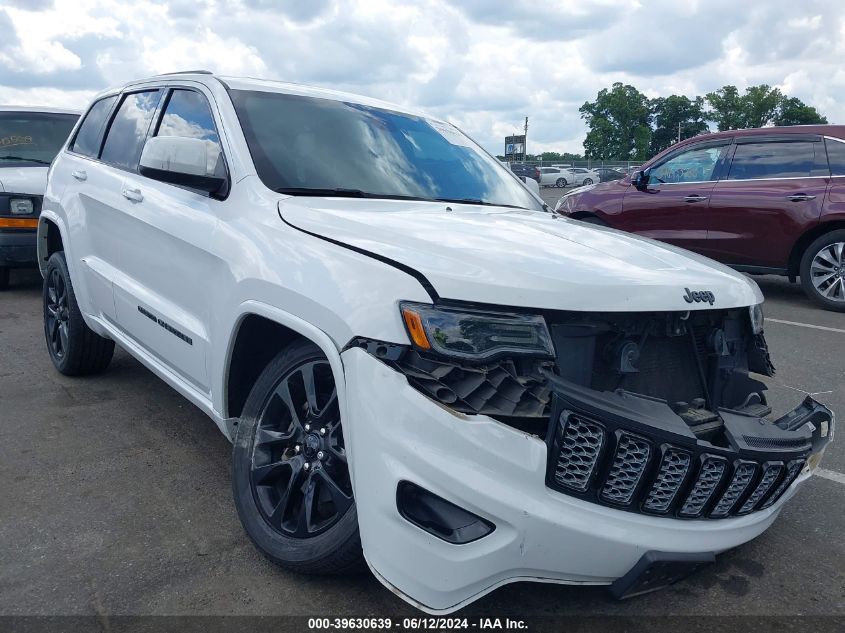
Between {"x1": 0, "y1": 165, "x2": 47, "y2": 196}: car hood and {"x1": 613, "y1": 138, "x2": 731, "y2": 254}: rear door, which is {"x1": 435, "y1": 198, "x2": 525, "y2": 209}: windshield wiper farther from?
{"x1": 0, "y1": 165, "x2": 47, "y2": 196}: car hood

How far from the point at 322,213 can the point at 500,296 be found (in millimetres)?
817

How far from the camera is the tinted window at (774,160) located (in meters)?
7.74

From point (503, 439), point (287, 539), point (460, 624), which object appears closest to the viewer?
point (503, 439)

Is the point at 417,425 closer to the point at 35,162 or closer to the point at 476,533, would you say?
the point at 476,533

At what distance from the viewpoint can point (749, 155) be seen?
812cm

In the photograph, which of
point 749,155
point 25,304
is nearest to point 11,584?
point 25,304

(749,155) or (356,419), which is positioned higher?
(749,155)

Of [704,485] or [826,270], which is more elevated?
[704,485]

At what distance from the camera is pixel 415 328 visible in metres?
2.14

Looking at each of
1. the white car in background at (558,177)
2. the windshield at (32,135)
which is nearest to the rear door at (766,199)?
the windshield at (32,135)

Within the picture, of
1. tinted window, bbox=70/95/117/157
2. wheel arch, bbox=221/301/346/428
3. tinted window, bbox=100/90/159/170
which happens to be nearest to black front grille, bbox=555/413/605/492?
wheel arch, bbox=221/301/346/428

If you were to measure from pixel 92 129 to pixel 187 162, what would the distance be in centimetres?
221

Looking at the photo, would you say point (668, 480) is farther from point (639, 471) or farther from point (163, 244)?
point (163, 244)

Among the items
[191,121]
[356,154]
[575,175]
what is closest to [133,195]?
[191,121]
